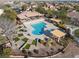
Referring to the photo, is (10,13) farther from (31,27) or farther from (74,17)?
(74,17)

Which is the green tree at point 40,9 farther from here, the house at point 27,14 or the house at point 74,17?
the house at point 74,17

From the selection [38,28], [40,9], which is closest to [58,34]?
[38,28]

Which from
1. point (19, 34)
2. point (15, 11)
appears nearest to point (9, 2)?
point (15, 11)

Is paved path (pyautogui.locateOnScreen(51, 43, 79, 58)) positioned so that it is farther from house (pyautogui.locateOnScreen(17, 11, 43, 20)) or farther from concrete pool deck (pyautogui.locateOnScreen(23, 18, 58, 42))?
house (pyautogui.locateOnScreen(17, 11, 43, 20))

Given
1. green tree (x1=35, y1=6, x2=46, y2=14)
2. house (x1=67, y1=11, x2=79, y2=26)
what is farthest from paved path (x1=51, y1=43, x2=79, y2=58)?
green tree (x1=35, y1=6, x2=46, y2=14)

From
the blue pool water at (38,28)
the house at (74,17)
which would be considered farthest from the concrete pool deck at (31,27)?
the house at (74,17)

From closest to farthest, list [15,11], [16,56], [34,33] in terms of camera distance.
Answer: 1. [16,56]
2. [34,33]
3. [15,11]

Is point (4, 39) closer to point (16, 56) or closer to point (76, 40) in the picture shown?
point (16, 56)

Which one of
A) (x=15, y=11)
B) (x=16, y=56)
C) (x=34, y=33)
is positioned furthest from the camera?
(x=15, y=11)
